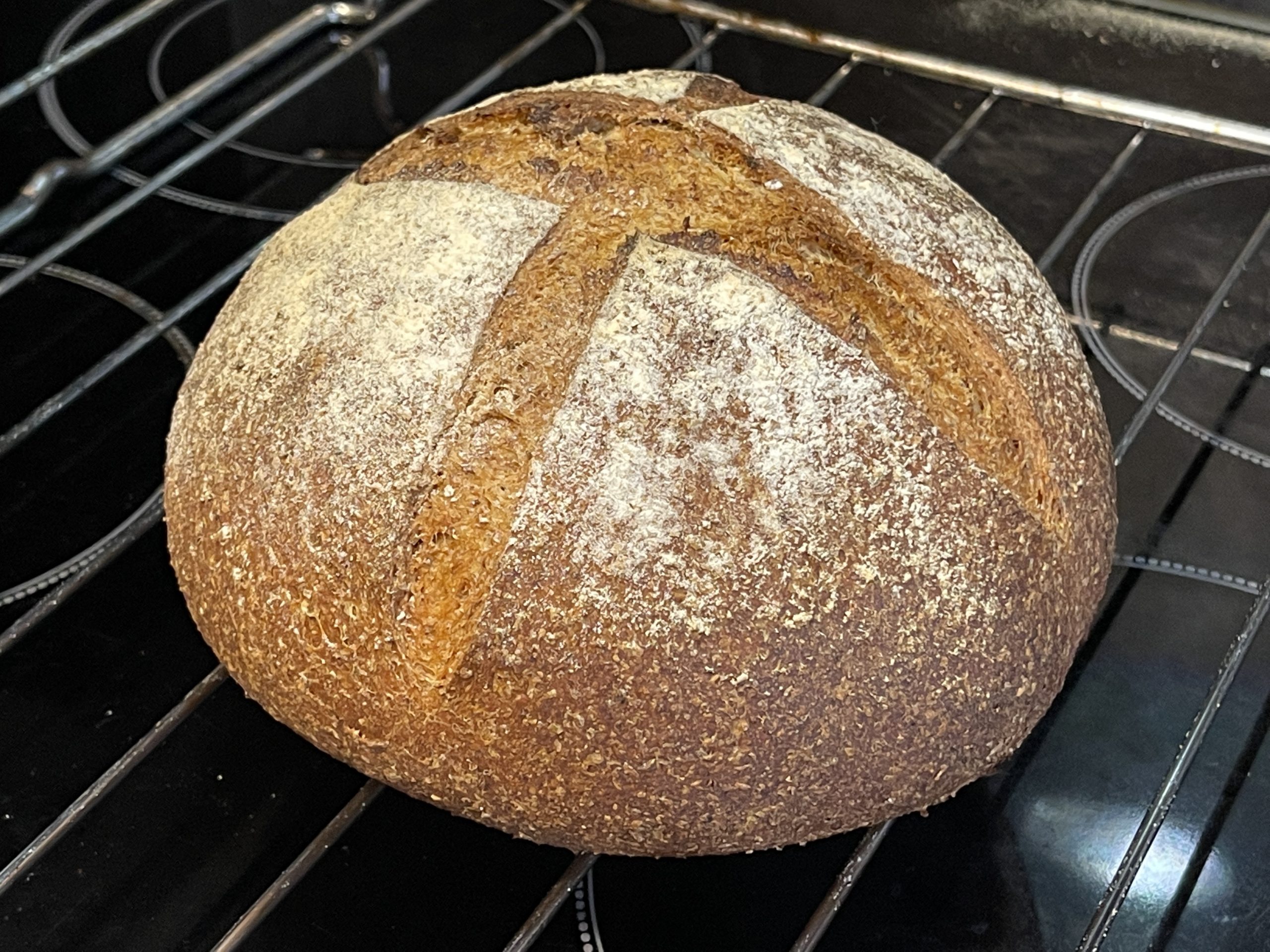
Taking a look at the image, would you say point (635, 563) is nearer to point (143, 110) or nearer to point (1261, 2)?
point (143, 110)

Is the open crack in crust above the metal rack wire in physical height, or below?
above

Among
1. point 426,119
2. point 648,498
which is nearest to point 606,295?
point 648,498

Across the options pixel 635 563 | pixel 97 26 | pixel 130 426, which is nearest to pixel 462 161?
pixel 635 563

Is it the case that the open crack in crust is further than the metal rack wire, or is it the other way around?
the metal rack wire

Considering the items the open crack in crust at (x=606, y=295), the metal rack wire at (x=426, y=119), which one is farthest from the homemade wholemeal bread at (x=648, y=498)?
the metal rack wire at (x=426, y=119)

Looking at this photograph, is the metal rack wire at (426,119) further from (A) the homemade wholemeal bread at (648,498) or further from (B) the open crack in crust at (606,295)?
(B) the open crack in crust at (606,295)

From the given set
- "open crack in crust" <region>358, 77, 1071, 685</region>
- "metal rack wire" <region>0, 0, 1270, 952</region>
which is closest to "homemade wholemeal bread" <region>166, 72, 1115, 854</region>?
"open crack in crust" <region>358, 77, 1071, 685</region>

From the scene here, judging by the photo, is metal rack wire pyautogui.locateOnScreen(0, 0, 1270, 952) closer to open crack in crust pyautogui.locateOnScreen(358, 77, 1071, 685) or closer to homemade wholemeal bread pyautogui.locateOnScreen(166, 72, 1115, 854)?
homemade wholemeal bread pyautogui.locateOnScreen(166, 72, 1115, 854)
